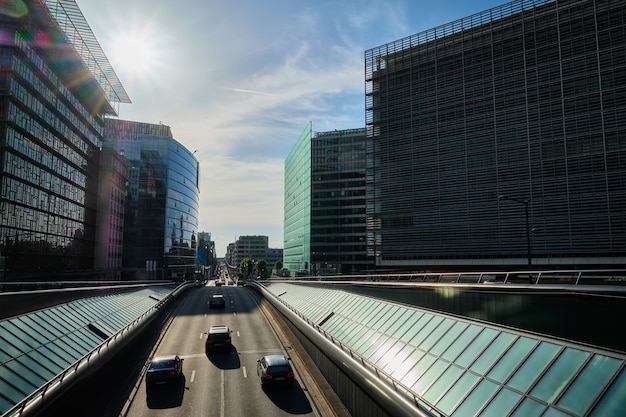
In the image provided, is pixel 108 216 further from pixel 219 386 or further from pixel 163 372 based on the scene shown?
pixel 219 386

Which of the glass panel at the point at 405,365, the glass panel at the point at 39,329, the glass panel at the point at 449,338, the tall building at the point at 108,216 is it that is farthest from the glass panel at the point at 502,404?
the tall building at the point at 108,216

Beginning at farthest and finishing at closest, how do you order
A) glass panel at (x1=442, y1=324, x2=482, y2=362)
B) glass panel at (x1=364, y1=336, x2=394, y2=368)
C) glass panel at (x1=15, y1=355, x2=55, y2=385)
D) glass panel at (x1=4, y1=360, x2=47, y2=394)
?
glass panel at (x1=364, y1=336, x2=394, y2=368), glass panel at (x1=15, y1=355, x2=55, y2=385), glass panel at (x1=4, y1=360, x2=47, y2=394), glass panel at (x1=442, y1=324, x2=482, y2=362)

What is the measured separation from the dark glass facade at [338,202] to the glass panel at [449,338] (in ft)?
354

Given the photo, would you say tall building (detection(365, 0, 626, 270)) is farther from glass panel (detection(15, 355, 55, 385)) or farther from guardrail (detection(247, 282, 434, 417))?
glass panel (detection(15, 355, 55, 385))

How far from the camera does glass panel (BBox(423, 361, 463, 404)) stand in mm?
11586

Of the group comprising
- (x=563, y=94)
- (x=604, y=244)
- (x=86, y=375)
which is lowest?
(x=86, y=375)

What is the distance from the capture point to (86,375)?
15.7 meters

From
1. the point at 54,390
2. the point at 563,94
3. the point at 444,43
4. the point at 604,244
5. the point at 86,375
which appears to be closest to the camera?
the point at 54,390

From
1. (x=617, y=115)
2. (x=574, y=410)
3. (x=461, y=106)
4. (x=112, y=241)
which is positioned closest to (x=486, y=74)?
(x=461, y=106)

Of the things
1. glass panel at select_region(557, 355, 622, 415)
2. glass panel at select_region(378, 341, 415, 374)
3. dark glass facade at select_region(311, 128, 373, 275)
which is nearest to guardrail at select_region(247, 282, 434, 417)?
glass panel at select_region(378, 341, 415, 374)

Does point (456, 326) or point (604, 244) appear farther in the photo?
point (604, 244)

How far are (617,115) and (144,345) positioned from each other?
66.3 m

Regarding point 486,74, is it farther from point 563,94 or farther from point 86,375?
point 86,375

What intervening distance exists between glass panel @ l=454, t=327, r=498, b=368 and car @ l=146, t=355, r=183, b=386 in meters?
14.8
